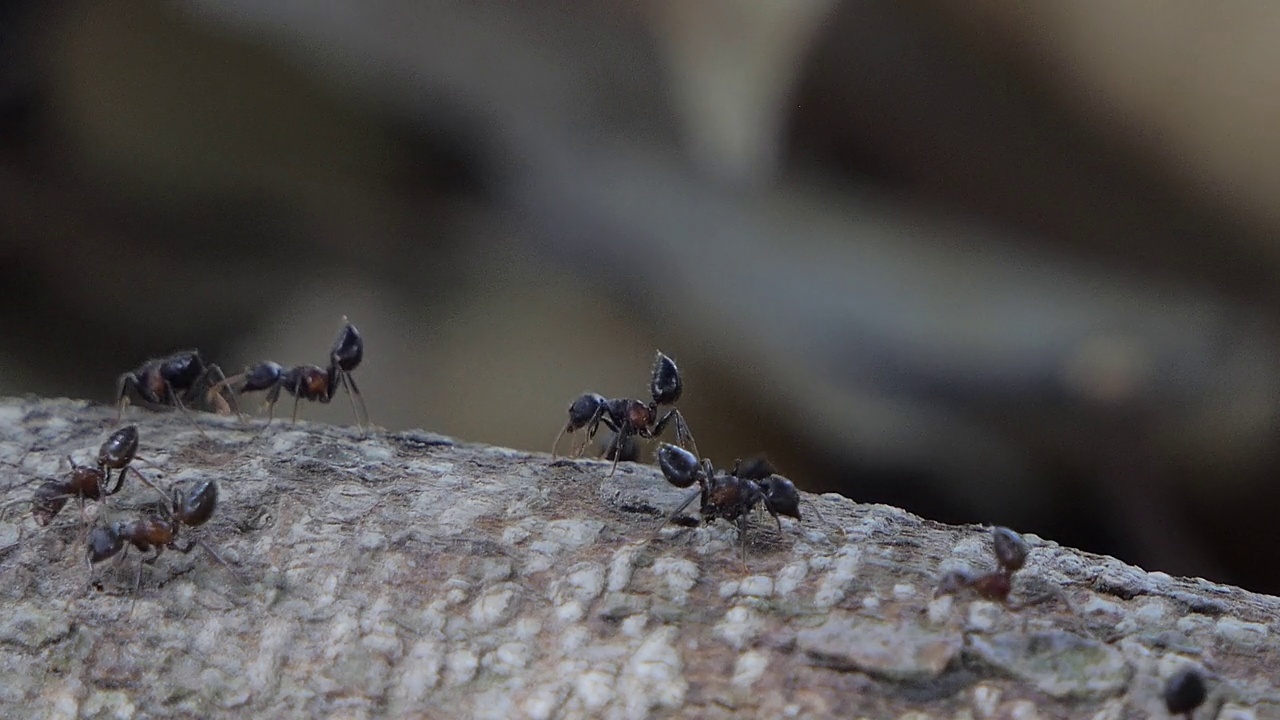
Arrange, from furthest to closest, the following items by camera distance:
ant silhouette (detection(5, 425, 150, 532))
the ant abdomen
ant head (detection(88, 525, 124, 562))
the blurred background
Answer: the blurred background, the ant abdomen, ant silhouette (detection(5, 425, 150, 532)), ant head (detection(88, 525, 124, 562))

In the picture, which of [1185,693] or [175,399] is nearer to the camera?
[1185,693]

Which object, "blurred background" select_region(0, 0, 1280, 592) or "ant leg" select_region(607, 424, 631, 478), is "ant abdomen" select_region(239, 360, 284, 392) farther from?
"blurred background" select_region(0, 0, 1280, 592)

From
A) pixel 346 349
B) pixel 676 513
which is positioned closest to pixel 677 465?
pixel 676 513

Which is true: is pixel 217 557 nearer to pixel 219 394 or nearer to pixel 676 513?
pixel 676 513

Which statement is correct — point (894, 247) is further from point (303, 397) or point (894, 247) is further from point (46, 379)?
point (46, 379)

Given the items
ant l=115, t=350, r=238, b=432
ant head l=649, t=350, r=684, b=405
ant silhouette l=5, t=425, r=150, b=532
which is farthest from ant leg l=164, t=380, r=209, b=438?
ant head l=649, t=350, r=684, b=405

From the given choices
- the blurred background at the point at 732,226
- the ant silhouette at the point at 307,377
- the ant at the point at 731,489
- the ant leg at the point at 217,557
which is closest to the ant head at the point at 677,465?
the ant at the point at 731,489
